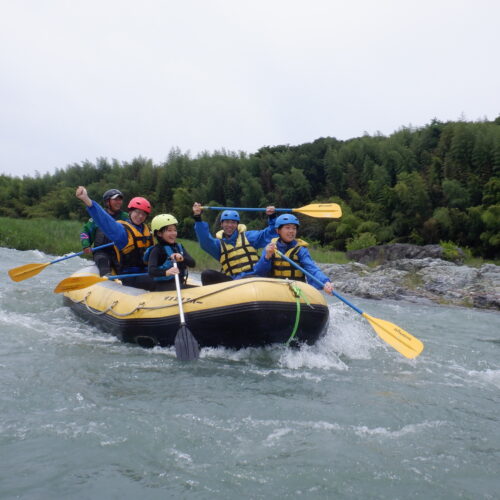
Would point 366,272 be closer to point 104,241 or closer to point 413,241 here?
point 413,241

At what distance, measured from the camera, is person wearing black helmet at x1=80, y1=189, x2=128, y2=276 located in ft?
19.6

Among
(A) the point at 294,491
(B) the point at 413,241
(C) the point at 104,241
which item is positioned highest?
(C) the point at 104,241

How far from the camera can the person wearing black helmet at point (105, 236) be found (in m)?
5.98

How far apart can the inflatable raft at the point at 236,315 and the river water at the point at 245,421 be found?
146 millimetres

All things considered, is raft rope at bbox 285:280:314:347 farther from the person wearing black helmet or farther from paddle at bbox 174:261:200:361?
the person wearing black helmet

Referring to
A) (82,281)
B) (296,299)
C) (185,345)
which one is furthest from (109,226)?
(296,299)

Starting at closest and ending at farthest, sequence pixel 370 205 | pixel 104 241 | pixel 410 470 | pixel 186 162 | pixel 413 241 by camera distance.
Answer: pixel 410 470, pixel 104 241, pixel 413 241, pixel 370 205, pixel 186 162

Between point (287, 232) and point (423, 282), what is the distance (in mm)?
6816

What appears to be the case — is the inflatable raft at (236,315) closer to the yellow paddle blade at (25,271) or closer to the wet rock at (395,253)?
the yellow paddle blade at (25,271)

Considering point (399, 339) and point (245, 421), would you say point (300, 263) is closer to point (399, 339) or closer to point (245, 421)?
point (399, 339)

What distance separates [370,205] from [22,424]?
17.1 m

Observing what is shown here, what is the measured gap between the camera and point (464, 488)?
2365mm

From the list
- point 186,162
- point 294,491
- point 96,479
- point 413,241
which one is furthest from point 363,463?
point 186,162

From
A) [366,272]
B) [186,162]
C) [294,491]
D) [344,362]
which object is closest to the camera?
[294,491]
